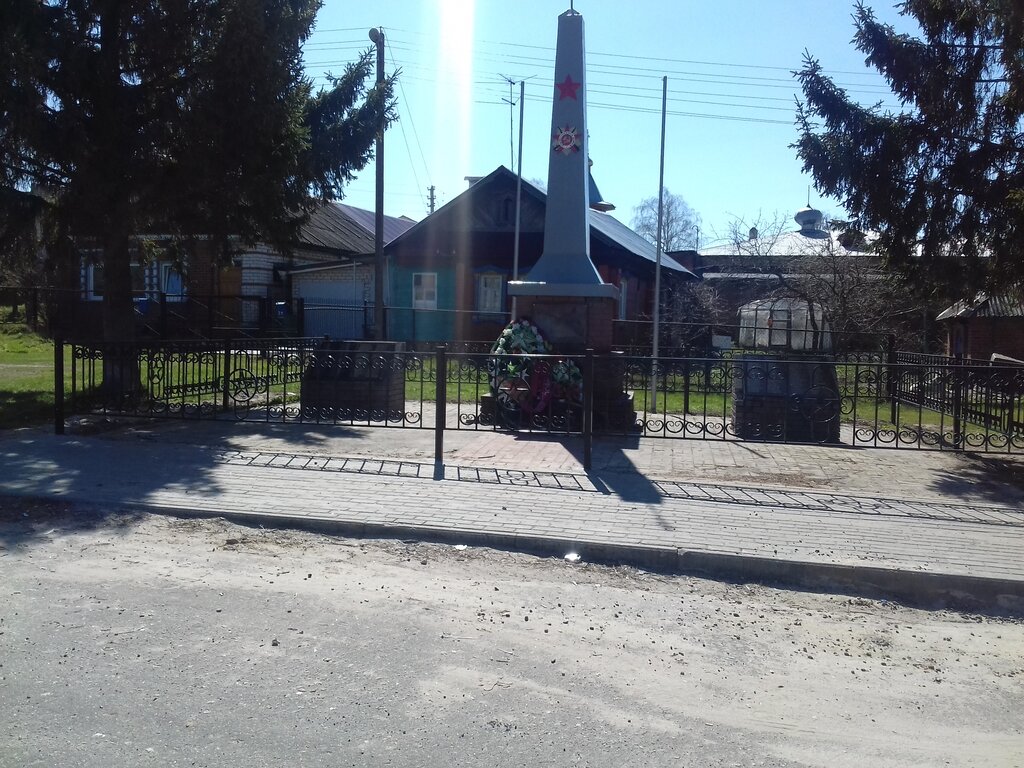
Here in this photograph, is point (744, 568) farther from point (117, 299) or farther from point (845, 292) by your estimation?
point (845, 292)

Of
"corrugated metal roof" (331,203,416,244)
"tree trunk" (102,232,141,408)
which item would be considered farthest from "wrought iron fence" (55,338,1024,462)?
"corrugated metal roof" (331,203,416,244)

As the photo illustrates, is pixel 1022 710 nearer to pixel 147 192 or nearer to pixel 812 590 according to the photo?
pixel 812 590

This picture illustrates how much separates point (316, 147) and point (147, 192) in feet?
9.58

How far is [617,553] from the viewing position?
20.5ft

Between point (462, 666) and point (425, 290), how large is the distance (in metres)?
25.6

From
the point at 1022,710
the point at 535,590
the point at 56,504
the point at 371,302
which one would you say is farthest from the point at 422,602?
the point at 371,302

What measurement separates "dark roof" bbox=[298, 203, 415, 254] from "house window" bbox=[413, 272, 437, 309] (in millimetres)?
4170

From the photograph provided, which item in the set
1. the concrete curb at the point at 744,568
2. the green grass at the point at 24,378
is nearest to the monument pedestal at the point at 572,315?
the concrete curb at the point at 744,568

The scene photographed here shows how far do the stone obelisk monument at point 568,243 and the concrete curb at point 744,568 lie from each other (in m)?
5.62

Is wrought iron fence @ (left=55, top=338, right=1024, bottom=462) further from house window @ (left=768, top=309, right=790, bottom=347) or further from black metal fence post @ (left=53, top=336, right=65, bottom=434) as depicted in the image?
house window @ (left=768, top=309, right=790, bottom=347)

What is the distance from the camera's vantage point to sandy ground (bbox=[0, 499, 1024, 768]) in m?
3.60

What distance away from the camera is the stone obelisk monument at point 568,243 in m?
11.9

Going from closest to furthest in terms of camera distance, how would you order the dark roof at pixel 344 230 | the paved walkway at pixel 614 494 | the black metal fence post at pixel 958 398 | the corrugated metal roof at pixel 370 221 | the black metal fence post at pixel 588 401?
the paved walkway at pixel 614 494 → the black metal fence post at pixel 588 401 → the black metal fence post at pixel 958 398 → the dark roof at pixel 344 230 → the corrugated metal roof at pixel 370 221

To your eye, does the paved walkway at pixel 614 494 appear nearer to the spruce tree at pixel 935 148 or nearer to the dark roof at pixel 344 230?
the spruce tree at pixel 935 148
